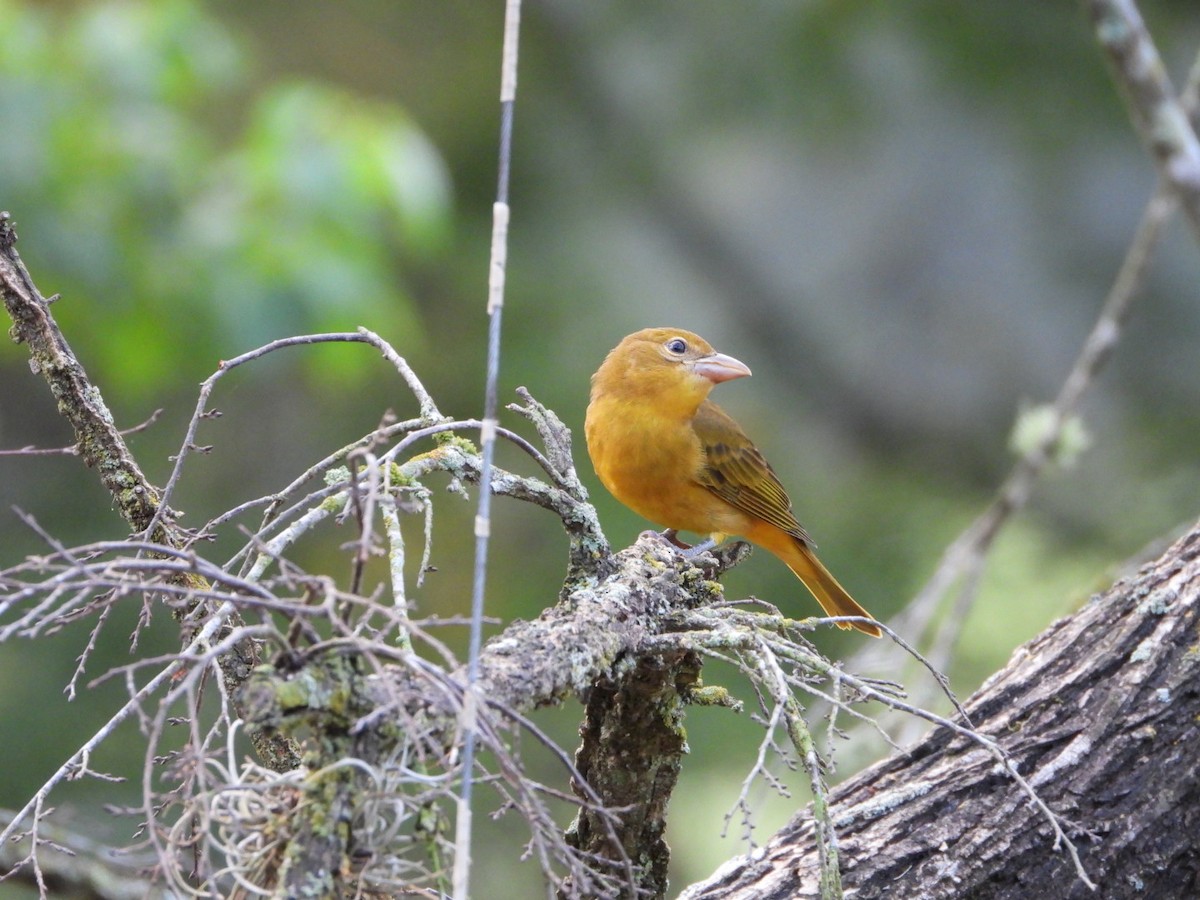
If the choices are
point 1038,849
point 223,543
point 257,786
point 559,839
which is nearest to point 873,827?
point 1038,849

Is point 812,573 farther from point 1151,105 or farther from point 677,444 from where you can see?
Result: point 1151,105

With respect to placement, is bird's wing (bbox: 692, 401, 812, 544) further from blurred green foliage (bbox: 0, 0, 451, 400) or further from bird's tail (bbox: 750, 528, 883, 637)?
blurred green foliage (bbox: 0, 0, 451, 400)

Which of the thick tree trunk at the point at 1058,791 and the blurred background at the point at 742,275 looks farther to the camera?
the blurred background at the point at 742,275

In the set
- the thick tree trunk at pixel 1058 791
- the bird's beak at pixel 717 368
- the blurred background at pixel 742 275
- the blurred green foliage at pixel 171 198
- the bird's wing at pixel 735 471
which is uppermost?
the blurred background at pixel 742 275

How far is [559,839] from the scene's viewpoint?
1569mm

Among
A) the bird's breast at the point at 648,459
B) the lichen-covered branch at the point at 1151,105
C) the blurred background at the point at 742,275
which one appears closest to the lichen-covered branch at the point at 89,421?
the bird's breast at the point at 648,459

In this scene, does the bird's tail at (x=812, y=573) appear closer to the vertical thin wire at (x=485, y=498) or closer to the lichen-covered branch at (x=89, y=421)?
the lichen-covered branch at (x=89, y=421)

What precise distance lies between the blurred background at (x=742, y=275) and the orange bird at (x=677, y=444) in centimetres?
236

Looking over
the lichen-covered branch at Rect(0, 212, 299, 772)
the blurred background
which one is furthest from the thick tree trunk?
the blurred background

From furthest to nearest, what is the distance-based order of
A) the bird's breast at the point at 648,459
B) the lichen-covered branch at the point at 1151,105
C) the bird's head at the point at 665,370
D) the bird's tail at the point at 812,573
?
the bird's tail at the point at 812,573 < the bird's head at the point at 665,370 < the bird's breast at the point at 648,459 < the lichen-covered branch at the point at 1151,105

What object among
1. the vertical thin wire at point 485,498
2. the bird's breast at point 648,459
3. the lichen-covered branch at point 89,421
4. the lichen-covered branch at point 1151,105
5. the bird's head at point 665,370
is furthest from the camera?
the bird's head at point 665,370

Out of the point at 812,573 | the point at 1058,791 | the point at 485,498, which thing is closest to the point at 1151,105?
the point at 1058,791

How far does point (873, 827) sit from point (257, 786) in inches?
51.5

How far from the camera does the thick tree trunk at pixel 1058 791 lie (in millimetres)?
2295
